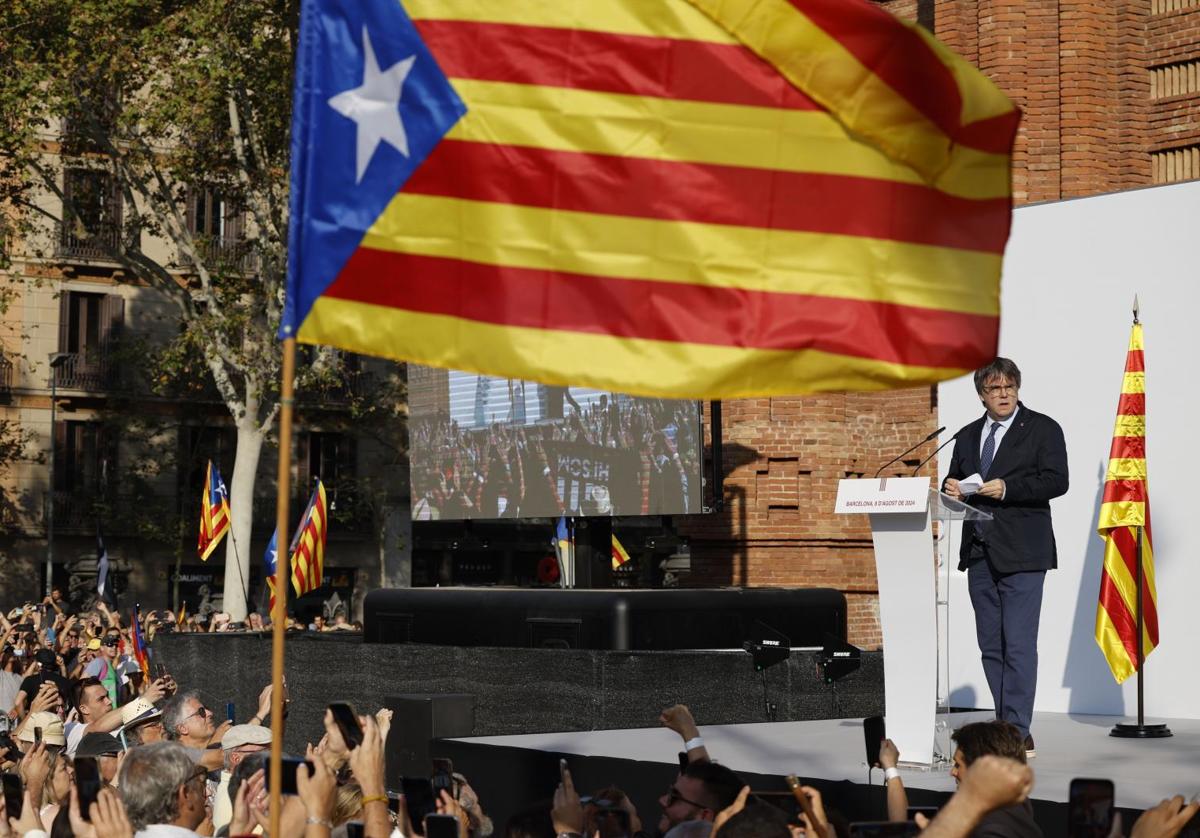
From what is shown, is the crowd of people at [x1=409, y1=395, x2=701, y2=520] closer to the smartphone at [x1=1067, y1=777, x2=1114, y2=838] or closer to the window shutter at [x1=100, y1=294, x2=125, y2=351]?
the smartphone at [x1=1067, y1=777, x2=1114, y2=838]

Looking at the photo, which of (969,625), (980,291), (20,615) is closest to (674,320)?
(980,291)

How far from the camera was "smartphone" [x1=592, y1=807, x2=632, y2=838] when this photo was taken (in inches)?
199

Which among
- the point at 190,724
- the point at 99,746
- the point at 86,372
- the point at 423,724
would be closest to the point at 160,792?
the point at 190,724

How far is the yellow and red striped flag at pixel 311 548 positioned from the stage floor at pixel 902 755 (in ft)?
41.0

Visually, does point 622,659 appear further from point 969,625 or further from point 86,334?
point 86,334

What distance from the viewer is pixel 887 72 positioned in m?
5.33

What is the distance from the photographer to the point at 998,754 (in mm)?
4852

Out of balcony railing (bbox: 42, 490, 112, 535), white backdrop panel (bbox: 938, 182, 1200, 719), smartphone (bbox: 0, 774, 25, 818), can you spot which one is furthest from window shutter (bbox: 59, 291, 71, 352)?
smartphone (bbox: 0, 774, 25, 818)

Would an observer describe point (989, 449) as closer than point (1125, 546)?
Yes

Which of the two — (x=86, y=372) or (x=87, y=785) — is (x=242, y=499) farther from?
(x=87, y=785)

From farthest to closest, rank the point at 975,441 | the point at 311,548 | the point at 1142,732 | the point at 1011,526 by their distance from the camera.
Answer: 1. the point at 311,548
2. the point at 1142,732
3. the point at 975,441
4. the point at 1011,526

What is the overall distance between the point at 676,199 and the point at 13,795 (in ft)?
9.56

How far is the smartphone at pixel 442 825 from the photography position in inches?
169

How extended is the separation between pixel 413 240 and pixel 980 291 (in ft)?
5.60
